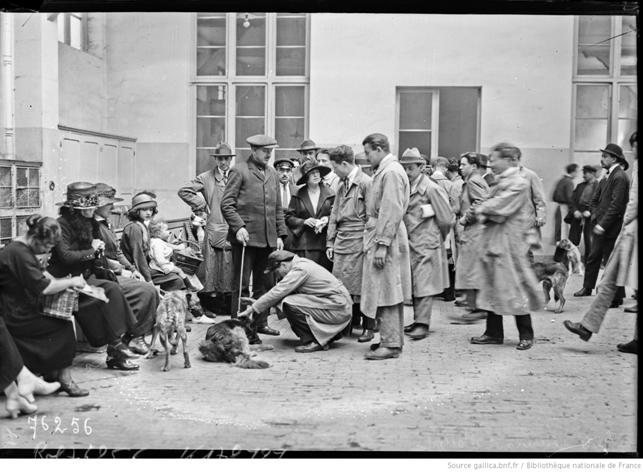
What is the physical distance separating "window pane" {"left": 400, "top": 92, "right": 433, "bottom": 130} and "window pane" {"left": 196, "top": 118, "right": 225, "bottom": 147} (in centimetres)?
161

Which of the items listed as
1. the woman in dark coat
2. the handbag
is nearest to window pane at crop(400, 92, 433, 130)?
the woman in dark coat

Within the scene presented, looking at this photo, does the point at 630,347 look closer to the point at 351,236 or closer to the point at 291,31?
the point at 351,236

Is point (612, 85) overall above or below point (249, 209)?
above

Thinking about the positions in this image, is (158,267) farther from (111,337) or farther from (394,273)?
(394,273)

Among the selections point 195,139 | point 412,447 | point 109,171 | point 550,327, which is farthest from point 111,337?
point 550,327

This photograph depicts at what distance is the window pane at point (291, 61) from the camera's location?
22.7 feet

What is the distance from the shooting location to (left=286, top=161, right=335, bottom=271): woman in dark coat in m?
7.82

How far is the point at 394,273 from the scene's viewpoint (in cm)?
652

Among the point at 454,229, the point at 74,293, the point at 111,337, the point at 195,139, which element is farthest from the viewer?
the point at 454,229

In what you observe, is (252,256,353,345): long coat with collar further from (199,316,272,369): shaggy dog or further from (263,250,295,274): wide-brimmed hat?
(199,316,272,369): shaggy dog

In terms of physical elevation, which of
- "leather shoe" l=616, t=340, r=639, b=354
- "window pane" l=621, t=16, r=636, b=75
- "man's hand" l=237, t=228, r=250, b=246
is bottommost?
"leather shoe" l=616, t=340, r=639, b=354

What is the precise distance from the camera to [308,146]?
757 centimetres

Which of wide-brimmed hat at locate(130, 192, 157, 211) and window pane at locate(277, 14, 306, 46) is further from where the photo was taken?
wide-brimmed hat at locate(130, 192, 157, 211)

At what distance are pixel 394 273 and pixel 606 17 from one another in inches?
97.3
